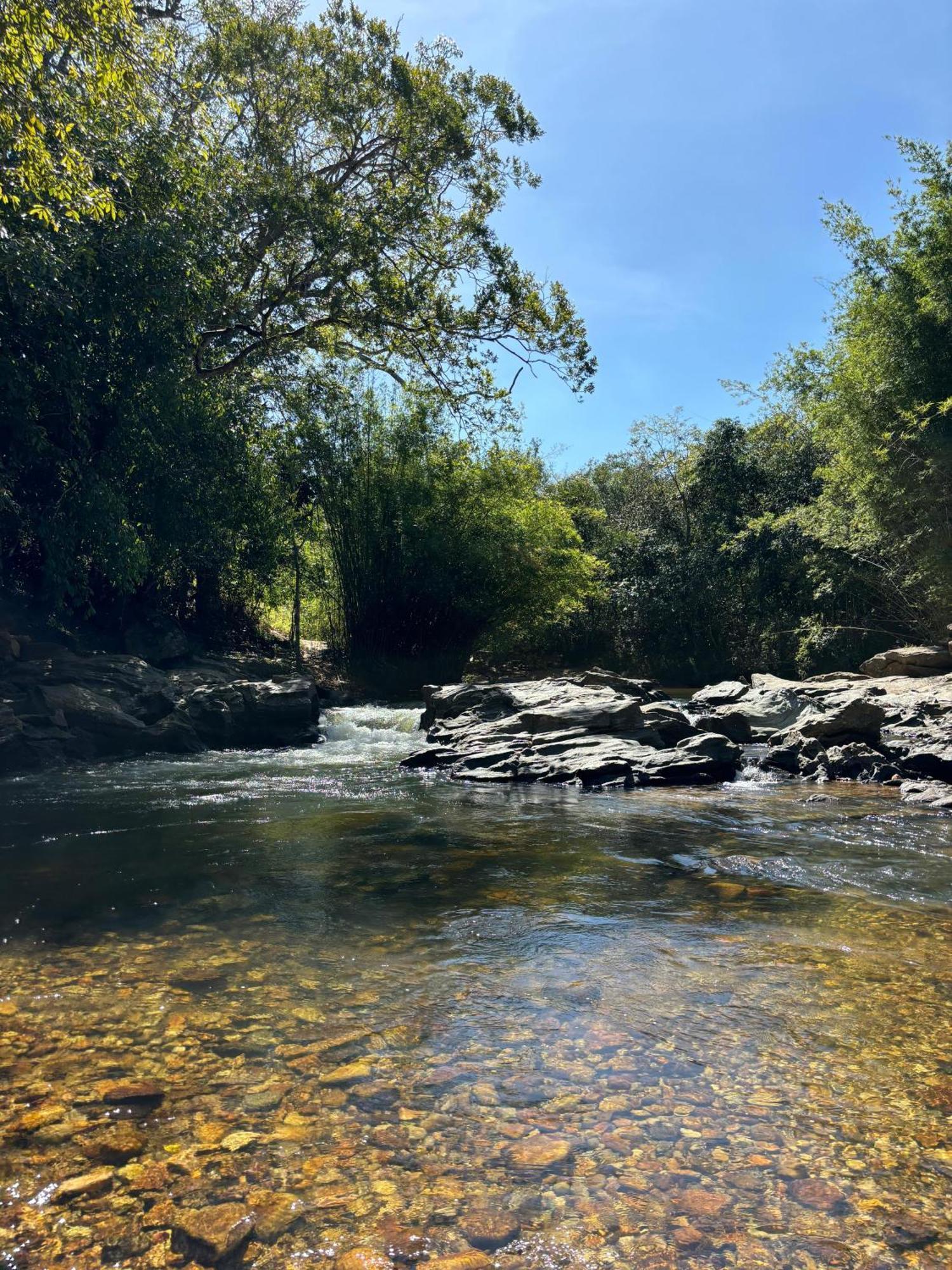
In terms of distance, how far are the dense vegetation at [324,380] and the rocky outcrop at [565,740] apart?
616 centimetres

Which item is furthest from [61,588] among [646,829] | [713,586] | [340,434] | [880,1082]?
[713,586]

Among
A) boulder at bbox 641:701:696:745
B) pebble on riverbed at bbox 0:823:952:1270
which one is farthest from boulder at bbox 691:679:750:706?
pebble on riverbed at bbox 0:823:952:1270

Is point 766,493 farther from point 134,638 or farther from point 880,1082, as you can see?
point 880,1082

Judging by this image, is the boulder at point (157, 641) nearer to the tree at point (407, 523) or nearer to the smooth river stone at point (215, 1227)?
the tree at point (407, 523)

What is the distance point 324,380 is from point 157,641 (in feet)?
25.0

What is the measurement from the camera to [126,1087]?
262cm

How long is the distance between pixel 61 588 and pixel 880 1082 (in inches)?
524

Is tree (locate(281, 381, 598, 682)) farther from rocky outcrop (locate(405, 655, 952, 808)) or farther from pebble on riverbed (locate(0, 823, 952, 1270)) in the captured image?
pebble on riverbed (locate(0, 823, 952, 1270))

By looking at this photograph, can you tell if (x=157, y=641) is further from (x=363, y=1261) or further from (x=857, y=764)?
(x=363, y=1261)

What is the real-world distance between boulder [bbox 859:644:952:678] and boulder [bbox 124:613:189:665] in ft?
45.7

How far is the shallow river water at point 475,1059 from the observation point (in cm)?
200

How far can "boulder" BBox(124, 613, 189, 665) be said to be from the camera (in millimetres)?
15656

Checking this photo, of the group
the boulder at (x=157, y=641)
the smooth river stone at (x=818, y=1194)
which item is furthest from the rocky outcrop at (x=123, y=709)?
the smooth river stone at (x=818, y=1194)

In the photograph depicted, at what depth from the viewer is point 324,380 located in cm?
1894
